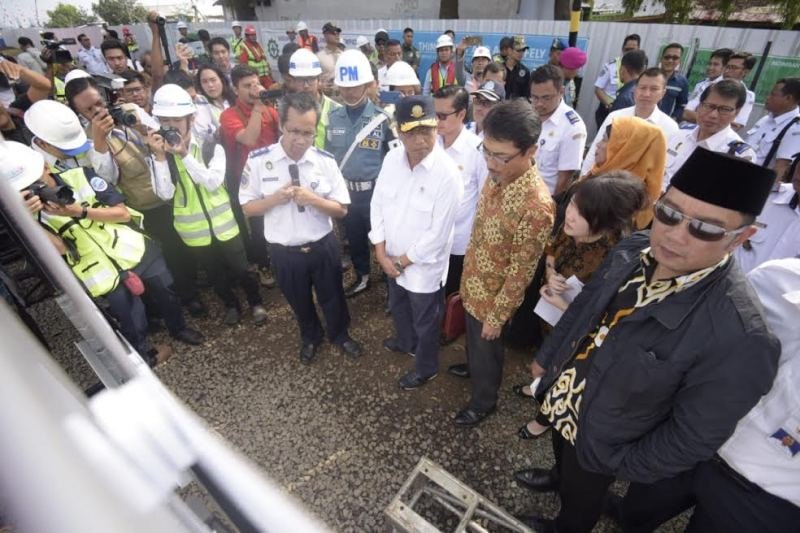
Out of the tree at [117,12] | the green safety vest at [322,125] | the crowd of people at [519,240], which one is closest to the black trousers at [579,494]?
the crowd of people at [519,240]

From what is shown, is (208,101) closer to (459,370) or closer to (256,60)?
(459,370)

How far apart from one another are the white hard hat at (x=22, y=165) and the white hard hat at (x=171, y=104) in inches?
42.0

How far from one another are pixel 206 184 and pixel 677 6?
15.8 m

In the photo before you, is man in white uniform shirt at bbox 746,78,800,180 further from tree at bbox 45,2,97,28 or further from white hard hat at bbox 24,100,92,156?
tree at bbox 45,2,97,28

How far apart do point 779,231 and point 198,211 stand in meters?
4.37

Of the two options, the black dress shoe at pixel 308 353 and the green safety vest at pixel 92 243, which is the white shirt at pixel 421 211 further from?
the green safety vest at pixel 92 243

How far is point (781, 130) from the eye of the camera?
4090 mm

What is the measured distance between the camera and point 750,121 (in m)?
7.17

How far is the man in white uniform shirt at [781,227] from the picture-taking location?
263 cm

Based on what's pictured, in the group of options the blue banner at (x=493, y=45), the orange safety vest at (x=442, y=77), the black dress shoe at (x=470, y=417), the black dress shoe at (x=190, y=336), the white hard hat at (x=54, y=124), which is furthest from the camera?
the blue banner at (x=493, y=45)

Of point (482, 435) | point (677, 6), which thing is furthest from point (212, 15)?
Result: point (482, 435)

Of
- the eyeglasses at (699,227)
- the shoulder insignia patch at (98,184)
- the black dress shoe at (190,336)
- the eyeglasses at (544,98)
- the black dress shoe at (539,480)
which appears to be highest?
the eyeglasses at (699,227)

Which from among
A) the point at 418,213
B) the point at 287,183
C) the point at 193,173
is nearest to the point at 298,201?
the point at 287,183

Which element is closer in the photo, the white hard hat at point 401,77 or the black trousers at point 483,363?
the black trousers at point 483,363
